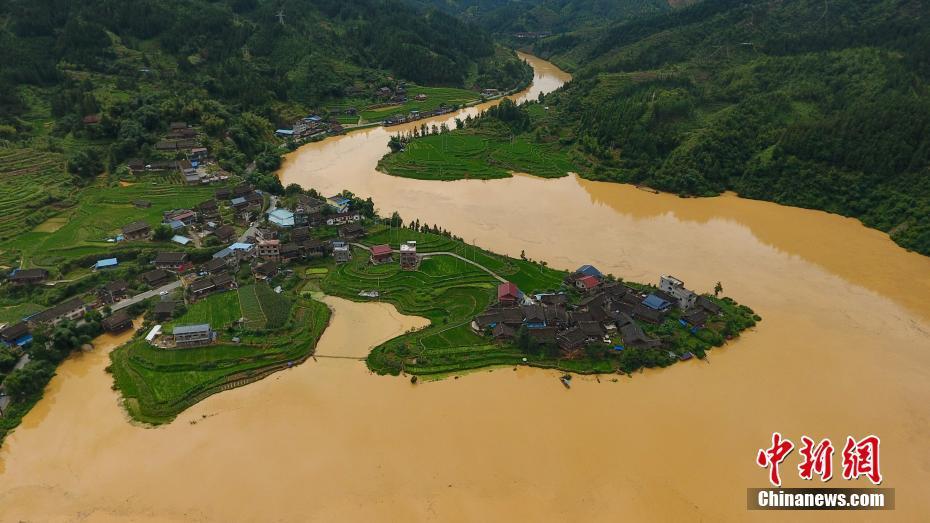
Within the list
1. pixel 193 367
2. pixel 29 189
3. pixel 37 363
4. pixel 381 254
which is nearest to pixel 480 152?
pixel 381 254

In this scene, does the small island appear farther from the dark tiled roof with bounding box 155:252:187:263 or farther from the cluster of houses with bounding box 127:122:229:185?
the cluster of houses with bounding box 127:122:229:185

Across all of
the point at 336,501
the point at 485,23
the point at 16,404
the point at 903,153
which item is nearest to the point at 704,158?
the point at 903,153

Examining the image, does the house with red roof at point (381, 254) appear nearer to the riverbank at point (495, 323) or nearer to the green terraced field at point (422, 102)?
the riverbank at point (495, 323)

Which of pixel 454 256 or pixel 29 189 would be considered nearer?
pixel 454 256

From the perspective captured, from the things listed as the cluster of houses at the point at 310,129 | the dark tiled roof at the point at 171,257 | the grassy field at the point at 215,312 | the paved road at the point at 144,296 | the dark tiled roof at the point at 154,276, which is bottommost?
the grassy field at the point at 215,312

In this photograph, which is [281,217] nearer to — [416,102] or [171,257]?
[171,257]

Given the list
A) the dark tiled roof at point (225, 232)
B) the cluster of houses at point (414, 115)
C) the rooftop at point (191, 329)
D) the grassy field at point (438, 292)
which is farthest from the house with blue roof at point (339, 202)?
the cluster of houses at point (414, 115)
